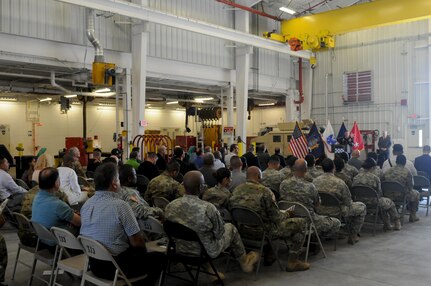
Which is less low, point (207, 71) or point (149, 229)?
point (207, 71)

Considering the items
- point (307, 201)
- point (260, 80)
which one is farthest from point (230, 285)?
point (260, 80)

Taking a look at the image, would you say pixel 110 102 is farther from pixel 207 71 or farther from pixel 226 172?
pixel 226 172

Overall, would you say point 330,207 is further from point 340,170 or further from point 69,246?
point 69,246

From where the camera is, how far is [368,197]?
641 cm

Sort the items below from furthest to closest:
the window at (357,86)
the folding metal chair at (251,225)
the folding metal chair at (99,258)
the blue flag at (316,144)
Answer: the window at (357,86) → the blue flag at (316,144) → the folding metal chair at (251,225) → the folding metal chair at (99,258)

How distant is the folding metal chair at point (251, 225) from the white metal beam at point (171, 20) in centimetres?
695

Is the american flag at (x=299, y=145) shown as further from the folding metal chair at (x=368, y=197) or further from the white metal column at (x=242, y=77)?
the white metal column at (x=242, y=77)

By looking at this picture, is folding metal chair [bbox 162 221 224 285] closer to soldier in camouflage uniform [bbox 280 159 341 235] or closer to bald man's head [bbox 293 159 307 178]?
soldier in camouflage uniform [bbox 280 159 341 235]

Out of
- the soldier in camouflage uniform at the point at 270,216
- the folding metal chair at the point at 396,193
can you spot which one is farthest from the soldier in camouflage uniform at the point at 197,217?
the folding metal chair at the point at 396,193

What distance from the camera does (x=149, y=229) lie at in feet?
13.7

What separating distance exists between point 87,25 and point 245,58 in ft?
18.8

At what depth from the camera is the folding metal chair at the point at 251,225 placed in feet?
14.1

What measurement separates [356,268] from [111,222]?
3.04 m

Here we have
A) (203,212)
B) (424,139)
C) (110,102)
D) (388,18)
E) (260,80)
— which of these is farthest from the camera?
(110,102)
